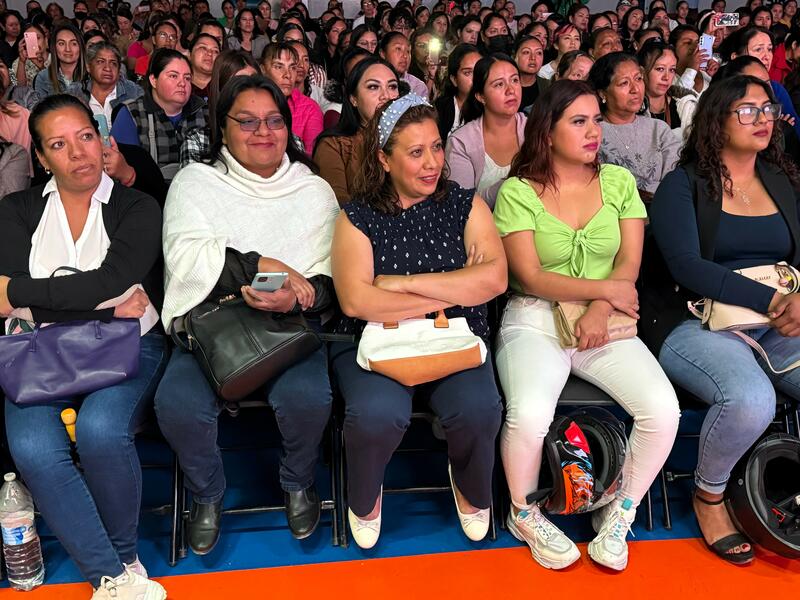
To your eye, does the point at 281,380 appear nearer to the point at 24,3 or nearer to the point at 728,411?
the point at 728,411

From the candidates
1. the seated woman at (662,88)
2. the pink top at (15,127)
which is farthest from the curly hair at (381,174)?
the seated woman at (662,88)

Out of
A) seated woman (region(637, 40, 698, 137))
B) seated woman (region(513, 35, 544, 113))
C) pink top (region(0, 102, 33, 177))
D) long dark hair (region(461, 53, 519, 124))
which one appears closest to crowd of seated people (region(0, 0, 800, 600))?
pink top (region(0, 102, 33, 177))

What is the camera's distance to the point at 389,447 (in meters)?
2.35

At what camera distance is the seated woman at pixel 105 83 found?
182 inches

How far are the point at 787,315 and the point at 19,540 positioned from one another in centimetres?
265

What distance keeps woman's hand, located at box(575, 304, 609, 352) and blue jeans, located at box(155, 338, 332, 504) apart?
0.90 m

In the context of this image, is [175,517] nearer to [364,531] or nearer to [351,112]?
[364,531]

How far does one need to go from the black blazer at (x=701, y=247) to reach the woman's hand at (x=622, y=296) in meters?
0.19

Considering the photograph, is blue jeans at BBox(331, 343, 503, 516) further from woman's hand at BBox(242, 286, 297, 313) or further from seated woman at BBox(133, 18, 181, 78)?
seated woman at BBox(133, 18, 181, 78)

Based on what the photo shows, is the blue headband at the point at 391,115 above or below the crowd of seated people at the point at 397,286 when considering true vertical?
above

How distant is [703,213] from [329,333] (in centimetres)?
146

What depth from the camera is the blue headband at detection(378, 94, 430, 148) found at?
2.57 m

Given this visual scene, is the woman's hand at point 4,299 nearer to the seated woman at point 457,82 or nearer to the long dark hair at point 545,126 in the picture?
the long dark hair at point 545,126

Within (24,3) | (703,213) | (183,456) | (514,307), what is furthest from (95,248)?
(24,3)
